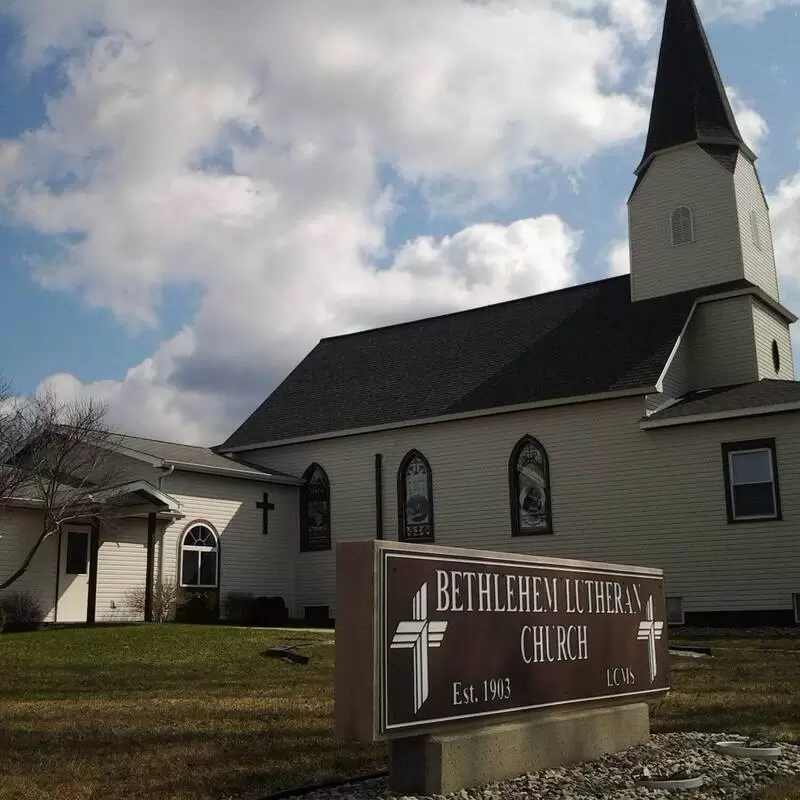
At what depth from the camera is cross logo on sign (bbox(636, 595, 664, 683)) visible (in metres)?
9.67

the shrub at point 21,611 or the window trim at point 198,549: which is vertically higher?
the window trim at point 198,549

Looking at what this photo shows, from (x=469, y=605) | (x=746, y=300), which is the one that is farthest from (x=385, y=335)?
(x=469, y=605)

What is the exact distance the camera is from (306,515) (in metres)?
31.2

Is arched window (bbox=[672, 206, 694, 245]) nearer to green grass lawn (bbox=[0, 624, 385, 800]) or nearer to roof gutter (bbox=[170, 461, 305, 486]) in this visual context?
roof gutter (bbox=[170, 461, 305, 486])

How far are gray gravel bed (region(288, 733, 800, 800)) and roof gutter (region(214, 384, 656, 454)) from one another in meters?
16.5

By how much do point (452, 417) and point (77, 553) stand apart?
422 inches

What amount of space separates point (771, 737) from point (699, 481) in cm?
1503

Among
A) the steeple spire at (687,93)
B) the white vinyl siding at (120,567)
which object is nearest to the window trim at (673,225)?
the steeple spire at (687,93)

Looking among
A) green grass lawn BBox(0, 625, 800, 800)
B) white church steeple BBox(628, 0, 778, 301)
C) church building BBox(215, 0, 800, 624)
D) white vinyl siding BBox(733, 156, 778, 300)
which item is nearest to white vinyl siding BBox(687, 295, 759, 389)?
church building BBox(215, 0, 800, 624)

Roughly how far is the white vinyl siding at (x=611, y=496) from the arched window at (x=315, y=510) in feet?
1.56

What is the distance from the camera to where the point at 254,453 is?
107 ft

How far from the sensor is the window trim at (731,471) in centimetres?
2254

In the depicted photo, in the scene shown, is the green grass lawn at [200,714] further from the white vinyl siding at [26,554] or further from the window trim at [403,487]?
the window trim at [403,487]

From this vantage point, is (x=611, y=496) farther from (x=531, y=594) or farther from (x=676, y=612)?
(x=531, y=594)
